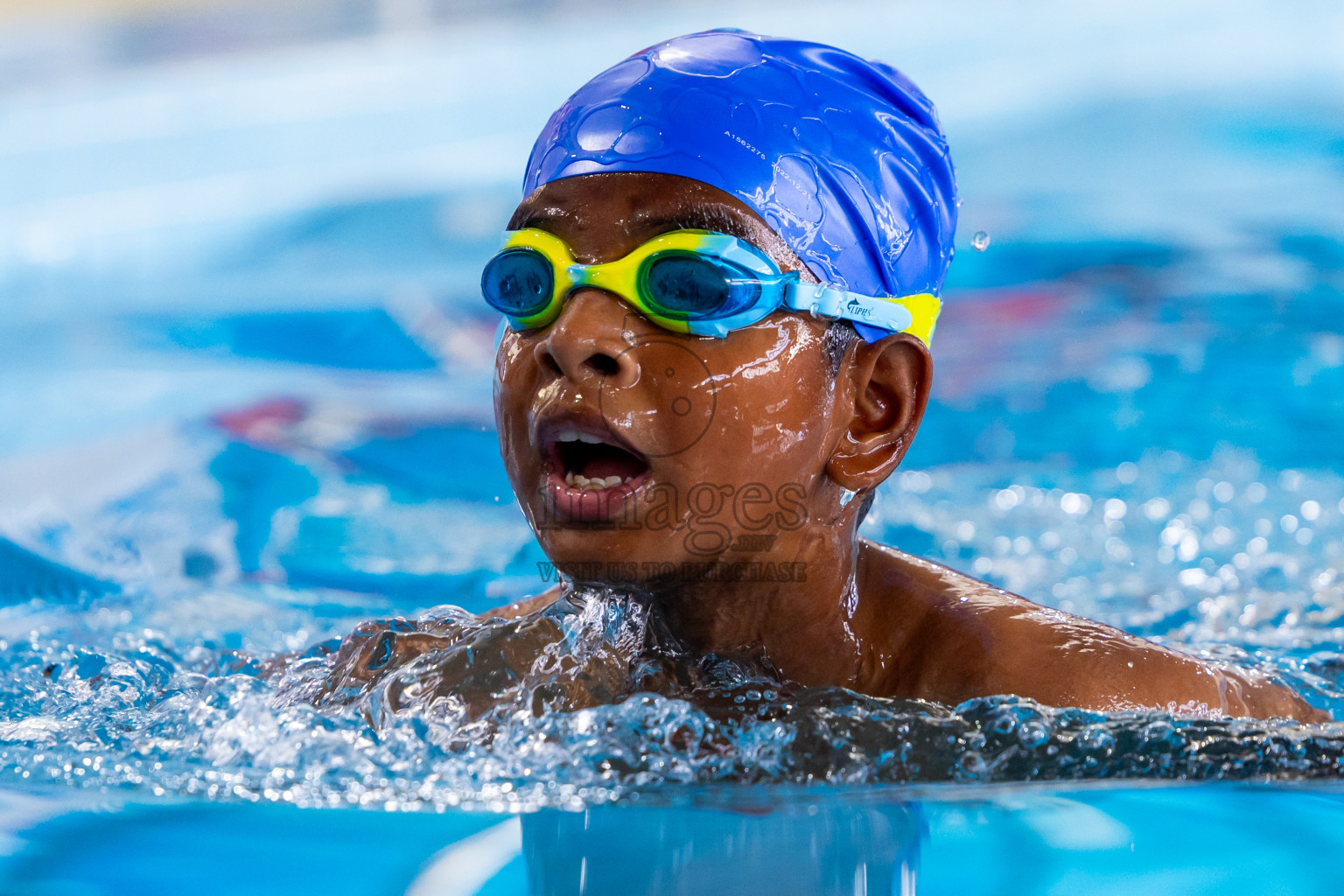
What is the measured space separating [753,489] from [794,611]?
32 centimetres

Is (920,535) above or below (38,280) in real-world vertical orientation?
below

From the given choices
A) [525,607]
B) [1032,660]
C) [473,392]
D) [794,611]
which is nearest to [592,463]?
[794,611]

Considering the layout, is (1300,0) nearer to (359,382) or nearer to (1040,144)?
(1040,144)

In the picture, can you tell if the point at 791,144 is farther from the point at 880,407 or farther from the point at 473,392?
the point at 473,392

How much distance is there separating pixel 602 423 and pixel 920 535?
2.37 metres

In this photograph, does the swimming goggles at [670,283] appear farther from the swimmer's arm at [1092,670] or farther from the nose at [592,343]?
the swimmer's arm at [1092,670]

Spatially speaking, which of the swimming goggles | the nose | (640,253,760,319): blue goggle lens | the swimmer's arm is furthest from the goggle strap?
the swimmer's arm

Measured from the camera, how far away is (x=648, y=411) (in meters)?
1.95

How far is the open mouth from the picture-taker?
1967 mm

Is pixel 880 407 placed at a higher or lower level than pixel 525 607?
higher

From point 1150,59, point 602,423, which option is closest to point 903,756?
point 602,423

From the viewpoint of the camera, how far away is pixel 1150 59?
34.0 feet

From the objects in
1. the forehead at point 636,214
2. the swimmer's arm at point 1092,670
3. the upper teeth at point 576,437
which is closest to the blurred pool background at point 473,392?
the swimmer's arm at point 1092,670

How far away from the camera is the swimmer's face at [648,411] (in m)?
1.95
